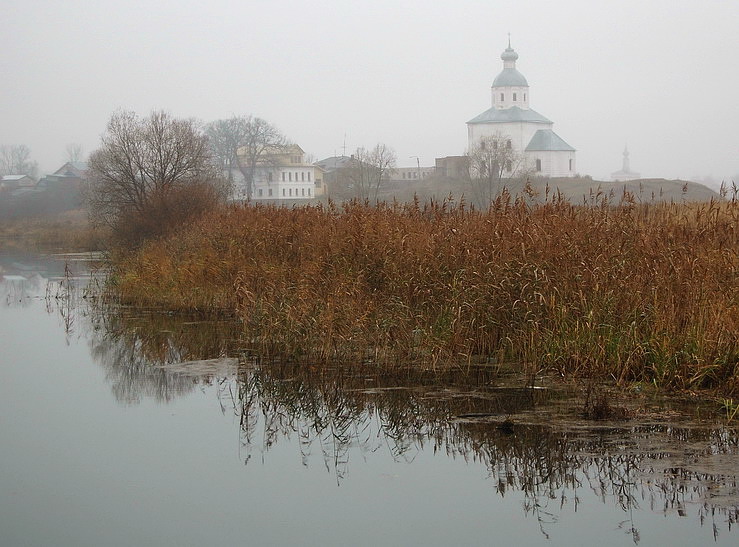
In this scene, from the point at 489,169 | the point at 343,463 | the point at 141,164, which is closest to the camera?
the point at 343,463

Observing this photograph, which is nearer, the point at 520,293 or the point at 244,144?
the point at 520,293

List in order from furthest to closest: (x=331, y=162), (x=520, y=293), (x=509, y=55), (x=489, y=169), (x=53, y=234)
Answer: (x=331, y=162) → (x=509, y=55) → (x=489, y=169) → (x=53, y=234) → (x=520, y=293)

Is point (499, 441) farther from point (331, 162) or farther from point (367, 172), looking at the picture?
point (331, 162)

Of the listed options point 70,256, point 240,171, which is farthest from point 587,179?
point 70,256

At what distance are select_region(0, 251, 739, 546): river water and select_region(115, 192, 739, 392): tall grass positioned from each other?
0.56 metres

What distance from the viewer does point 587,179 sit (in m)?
85.4

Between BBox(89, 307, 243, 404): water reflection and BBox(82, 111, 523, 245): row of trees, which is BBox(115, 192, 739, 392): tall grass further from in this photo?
BBox(82, 111, 523, 245): row of trees

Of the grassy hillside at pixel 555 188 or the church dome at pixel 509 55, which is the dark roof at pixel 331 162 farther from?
the grassy hillside at pixel 555 188

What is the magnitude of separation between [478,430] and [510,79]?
341 feet

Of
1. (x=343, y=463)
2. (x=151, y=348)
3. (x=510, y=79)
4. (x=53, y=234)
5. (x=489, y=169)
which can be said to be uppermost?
(x=510, y=79)

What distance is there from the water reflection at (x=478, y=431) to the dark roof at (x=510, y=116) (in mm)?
95170

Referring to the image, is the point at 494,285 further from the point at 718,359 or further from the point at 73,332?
the point at 73,332

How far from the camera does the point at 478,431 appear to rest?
766cm

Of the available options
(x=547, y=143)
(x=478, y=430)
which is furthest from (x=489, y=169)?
(x=478, y=430)
